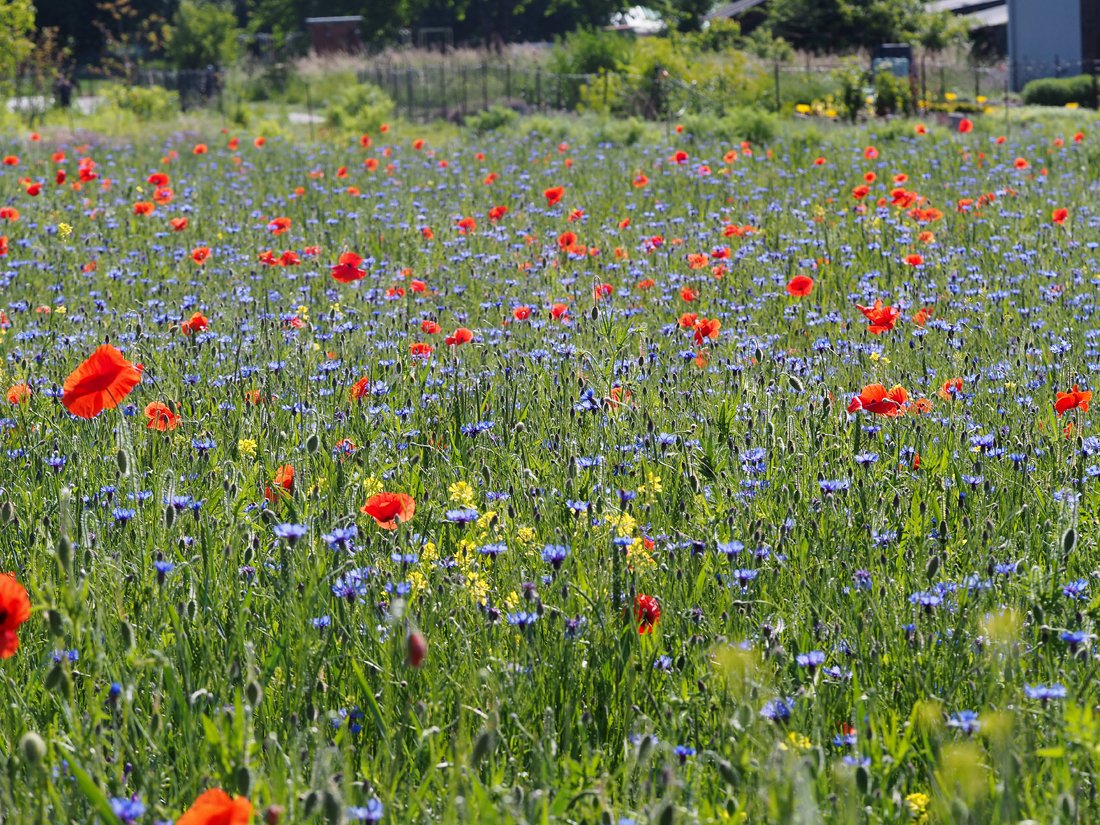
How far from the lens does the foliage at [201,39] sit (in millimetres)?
45281

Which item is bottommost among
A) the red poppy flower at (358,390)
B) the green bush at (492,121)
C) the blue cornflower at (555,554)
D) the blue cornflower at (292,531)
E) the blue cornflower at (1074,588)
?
the blue cornflower at (1074,588)

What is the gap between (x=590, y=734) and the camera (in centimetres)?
232

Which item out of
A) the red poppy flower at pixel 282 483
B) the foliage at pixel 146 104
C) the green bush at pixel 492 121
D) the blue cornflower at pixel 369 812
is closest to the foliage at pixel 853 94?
the green bush at pixel 492 121

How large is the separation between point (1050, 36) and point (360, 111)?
18969 mm

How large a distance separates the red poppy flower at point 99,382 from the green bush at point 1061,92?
24.6m

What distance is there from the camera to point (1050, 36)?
31750 millimetres

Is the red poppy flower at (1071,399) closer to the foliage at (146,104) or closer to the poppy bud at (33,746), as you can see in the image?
the poppy bud at (33,746)

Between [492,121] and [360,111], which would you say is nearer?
[492,121]

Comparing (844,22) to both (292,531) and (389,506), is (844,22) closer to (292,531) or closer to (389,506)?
(389,506)

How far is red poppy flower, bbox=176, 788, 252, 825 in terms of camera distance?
1.46 m

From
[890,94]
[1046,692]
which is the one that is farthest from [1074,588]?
[890,94]

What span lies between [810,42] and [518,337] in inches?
1291

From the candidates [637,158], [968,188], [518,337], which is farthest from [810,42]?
[518,337]

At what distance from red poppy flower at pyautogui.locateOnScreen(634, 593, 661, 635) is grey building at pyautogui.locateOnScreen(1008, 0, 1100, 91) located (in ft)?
101
